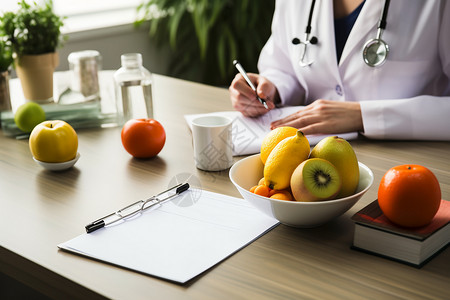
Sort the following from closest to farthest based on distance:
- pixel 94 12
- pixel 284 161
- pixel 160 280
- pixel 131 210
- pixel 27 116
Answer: pixel 160 280 < pixel 284 161 < pixel 131 210 < pixel 27 116 < pixel 94 12

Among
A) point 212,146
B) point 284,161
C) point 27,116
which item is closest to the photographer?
point 284,161

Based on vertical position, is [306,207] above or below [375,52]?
below

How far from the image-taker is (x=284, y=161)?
914 mm

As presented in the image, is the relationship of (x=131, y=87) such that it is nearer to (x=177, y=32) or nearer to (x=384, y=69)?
(x=384, y=69)

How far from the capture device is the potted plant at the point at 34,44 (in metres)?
1.54

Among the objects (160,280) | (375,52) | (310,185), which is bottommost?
(160,280)

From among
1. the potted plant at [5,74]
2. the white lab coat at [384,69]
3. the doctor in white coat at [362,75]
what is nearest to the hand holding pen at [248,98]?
the doctor in white coat at [362,75]

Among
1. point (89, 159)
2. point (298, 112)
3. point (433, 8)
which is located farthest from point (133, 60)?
point (433, 8)

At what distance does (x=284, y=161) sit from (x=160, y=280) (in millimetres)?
295

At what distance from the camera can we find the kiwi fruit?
864mm

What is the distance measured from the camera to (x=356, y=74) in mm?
1587

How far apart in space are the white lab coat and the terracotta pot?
71 centimetres

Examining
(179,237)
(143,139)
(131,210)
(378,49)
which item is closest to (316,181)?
(179,237)

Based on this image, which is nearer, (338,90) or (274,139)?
(274,139)
